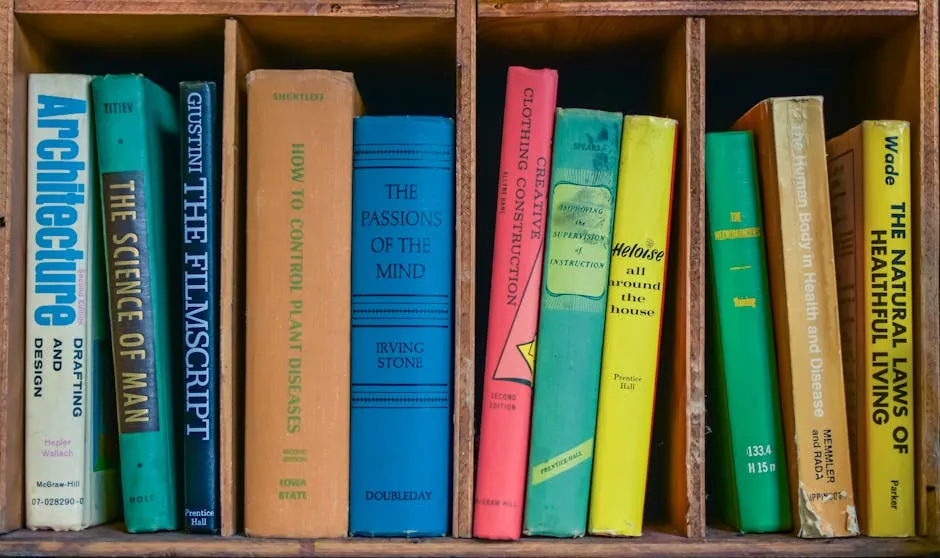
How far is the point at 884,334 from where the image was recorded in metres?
0.97

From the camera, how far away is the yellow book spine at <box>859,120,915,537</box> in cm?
96

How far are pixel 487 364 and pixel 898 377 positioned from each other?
0.46 metres

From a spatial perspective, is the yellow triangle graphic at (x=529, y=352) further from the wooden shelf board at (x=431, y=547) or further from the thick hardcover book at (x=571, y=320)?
the wooden shelf board at (x=431, y=547)

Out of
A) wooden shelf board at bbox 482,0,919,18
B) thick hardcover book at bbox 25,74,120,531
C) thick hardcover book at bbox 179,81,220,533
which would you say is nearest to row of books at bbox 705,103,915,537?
wooden shelf board at bbox 482,0,919,18

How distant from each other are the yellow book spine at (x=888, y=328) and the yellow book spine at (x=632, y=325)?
0.22 meters

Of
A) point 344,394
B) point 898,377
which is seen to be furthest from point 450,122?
point 898,377

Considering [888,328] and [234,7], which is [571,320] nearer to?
[888,328]

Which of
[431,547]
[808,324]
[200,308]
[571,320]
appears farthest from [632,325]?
[200,308]

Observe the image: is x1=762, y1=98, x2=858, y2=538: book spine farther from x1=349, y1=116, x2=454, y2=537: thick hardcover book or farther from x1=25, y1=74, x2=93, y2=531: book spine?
x1=25, y1=74, x2=93, y2=531: book spine

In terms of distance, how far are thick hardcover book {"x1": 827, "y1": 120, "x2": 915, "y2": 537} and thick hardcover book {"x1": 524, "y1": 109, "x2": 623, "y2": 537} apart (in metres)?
0.28

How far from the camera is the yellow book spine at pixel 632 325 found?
97 centimetres

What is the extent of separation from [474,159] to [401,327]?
0.67 feet

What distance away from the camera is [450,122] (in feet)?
3.24

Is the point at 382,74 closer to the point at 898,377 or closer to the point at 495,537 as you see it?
the point at 495,537
